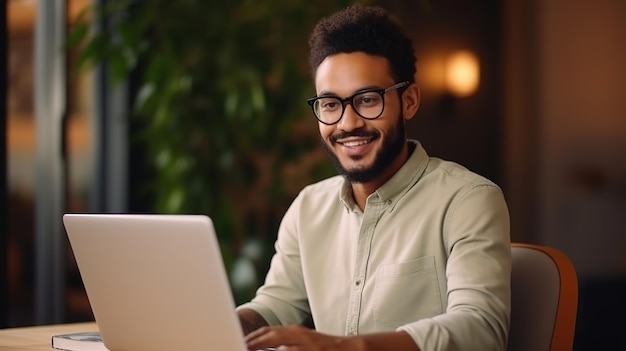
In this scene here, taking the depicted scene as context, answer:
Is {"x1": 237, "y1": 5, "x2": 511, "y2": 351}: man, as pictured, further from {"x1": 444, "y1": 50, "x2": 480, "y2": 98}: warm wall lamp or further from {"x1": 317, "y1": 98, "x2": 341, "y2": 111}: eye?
{"x1": 444, "y1": 50, "x2": 480, "y2": 98}: warm wall lamp

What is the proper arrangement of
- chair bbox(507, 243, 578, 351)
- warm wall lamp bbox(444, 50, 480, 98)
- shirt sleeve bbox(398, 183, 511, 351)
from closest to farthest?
shirt sleeve bbox(398, 183, 511, 351) < chair bbox(507, 243, 578, 351) < warm wall lamp bbox(444, 50, 480, 98)

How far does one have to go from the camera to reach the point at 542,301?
1.66 meters

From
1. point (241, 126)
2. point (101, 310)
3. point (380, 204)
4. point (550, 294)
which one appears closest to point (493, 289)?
point (550, 294)

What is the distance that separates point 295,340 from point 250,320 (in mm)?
541

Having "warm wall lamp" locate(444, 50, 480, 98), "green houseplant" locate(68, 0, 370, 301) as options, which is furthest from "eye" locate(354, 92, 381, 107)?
"warm wall lamp" locate(444, 50, 480, 98)

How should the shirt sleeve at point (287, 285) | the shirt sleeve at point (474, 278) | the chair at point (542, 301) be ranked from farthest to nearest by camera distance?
the shirt sleeve at point (287, 285), the chair at point (542, 301), the shirt sleeve at point (474, 278)

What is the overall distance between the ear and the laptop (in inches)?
21.4

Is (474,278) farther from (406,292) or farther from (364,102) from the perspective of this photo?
(364,102)

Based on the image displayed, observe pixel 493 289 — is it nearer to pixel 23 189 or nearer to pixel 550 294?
pixel 550 294

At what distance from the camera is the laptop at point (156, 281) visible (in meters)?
1.33

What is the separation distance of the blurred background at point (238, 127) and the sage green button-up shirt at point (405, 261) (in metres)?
1.45

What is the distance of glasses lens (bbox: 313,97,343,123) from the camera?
1797mm

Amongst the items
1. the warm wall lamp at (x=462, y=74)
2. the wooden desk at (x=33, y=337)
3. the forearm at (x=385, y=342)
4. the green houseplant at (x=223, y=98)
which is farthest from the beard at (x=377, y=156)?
the warm wall lamp at (x=462, y=74)

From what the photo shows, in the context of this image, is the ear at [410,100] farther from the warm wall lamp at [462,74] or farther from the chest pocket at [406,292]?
the warm wall lamp at [462,74]
